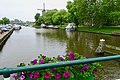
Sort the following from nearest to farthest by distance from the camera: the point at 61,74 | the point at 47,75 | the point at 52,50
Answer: the point at 47,75 < the point at 61,74 < the point at 52,50

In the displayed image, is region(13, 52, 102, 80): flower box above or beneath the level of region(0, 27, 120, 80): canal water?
above

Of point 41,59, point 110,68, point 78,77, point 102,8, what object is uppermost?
point 102,8

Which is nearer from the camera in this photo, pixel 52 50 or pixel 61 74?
pixel 61 74

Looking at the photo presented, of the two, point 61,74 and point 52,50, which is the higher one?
point 61,74

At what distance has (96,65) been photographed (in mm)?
3465

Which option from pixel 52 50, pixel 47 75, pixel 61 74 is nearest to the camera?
pixel 47 75

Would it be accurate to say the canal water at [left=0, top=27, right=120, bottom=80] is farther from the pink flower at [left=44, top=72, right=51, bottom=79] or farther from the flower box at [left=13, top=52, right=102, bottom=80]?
the pink flower at [left=44, top=72, right=51, bottom=79]

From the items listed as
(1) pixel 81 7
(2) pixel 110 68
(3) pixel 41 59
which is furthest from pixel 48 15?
(3) pixel 41 59

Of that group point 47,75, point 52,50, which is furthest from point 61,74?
point 52,50

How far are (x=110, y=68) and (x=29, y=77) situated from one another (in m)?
10.7

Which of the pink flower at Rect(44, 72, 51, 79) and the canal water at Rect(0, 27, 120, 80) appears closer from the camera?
the pink flower at Rect(44, 72, 51, 79)

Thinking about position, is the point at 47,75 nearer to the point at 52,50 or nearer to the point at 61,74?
the point at 61,74

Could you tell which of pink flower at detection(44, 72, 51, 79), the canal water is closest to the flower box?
pink flower at detection(44, 72, 51, 79)

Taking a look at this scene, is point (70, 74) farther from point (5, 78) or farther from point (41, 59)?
point (5, 78)
